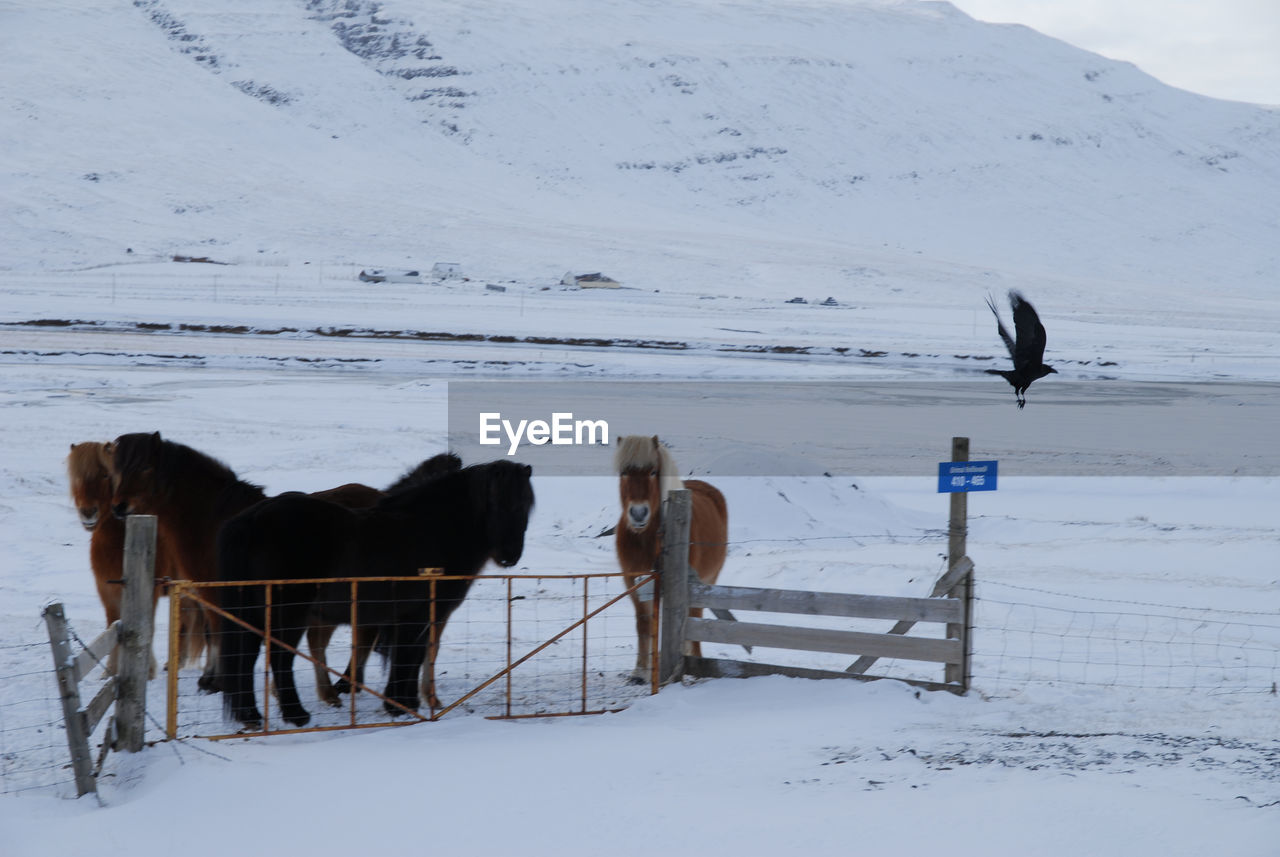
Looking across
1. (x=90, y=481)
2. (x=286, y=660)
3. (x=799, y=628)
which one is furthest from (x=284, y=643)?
(x=799, y=628)

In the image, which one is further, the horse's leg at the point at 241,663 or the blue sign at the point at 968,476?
the blue sign at the point at 968,476

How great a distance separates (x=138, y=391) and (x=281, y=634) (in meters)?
16.1

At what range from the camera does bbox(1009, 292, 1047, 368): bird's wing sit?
10102mm

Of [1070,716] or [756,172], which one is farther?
[756,172]

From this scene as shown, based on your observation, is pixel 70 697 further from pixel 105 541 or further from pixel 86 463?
pixel 86 463

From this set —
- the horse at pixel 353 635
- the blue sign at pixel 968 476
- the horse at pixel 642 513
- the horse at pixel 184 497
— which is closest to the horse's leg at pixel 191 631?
the horse at pixel 184 497

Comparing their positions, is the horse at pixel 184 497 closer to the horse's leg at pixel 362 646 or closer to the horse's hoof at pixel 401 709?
the horse's leg at pixel 362 646

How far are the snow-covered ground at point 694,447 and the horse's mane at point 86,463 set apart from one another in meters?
1.18

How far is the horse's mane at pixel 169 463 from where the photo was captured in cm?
692

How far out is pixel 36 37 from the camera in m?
142

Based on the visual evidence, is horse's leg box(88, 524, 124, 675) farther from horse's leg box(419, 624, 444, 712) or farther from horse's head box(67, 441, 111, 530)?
horse's leg box(419, 624, 444, 712)

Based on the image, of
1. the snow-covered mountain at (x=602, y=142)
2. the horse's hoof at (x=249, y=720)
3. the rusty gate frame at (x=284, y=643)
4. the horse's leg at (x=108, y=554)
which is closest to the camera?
the rusty gate frame at (x=284, y=643)

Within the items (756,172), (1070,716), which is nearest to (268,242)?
(756,172)

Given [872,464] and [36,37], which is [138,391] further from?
[36,37]
